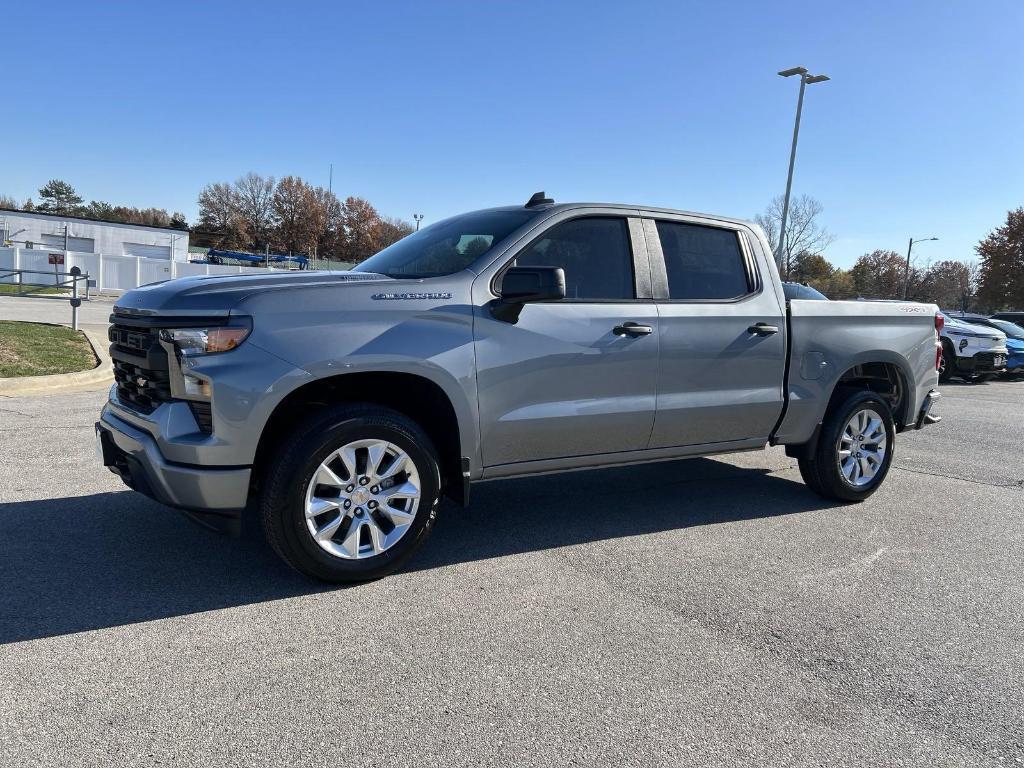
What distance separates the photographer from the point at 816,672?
124 inches

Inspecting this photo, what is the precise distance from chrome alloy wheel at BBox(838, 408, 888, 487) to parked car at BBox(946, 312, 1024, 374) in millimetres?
14356

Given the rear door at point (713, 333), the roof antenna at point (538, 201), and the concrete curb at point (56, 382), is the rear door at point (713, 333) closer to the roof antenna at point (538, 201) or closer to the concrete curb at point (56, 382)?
the roof antenna at point (538, 201)

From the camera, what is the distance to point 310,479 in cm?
364

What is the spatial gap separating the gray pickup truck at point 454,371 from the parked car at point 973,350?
13.5 meters

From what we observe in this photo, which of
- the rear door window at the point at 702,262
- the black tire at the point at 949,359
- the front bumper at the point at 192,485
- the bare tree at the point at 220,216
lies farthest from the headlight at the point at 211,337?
the bare tree at the point at 220,216

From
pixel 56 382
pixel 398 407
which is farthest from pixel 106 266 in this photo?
pixel 398 407

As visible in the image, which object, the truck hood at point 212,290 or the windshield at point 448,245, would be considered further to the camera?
the windshield at point 448,245

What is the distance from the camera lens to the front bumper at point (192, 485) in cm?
350

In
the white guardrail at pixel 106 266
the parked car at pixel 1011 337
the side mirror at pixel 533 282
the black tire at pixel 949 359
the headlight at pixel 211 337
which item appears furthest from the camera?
the white guardrail at pixel 106 266

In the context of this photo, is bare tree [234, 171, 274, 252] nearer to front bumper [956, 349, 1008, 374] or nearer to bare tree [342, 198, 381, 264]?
bare tree [342, 198, 381, 264]

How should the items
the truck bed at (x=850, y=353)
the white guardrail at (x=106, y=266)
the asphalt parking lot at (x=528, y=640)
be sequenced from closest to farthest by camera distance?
1. the asphalt parking lot at (x=528, y=640)
2. the truck bed at (x=850, y=353)
3. the white guardrail at (x=106, y=266)

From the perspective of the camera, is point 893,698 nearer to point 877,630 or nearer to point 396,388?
point 877,630

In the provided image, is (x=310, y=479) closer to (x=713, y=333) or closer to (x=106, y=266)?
(x=713, y=333)

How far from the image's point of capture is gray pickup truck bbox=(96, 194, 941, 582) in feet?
11.7
